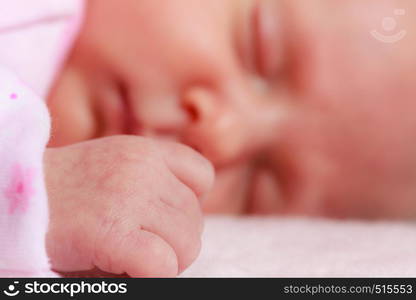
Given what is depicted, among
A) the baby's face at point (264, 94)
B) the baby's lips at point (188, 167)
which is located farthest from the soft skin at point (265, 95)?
the baby's lips at point (188, 167)

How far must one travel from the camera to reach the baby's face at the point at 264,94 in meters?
0.72

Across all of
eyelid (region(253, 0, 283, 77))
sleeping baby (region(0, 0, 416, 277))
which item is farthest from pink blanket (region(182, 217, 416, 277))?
eyelid (region(253, 0, 283, 77))

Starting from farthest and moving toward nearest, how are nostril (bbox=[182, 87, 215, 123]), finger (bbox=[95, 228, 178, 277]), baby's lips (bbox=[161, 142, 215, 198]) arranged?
nostril (bbox=[182, 87, 215, 123]) < baby's lips (bbox=[161, 142, 215, 198]) < finger (bbox=[95, 228, 178, 277])

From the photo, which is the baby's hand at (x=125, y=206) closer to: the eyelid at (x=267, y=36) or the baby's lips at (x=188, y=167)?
the baby's lips at (x=188, y=167)

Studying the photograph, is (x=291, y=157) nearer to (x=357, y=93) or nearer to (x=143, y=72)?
(x=357, y=93)

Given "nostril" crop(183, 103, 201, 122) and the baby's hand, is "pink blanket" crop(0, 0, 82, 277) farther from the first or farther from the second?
"nostril" crop(183, 103, 201, 122)

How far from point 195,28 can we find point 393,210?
0.37 meters

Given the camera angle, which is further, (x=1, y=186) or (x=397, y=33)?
(x=397, y=33)

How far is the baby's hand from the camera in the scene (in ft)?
1.45

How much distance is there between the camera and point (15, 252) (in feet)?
1.48

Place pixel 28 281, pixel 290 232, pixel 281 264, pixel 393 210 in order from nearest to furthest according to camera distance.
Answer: pixel 28 281 → pixel 281 264 → pixel 290 232 → pixel 393 210

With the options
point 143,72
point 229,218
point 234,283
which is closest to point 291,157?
point 229,218

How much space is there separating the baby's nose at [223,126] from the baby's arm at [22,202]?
0.90 feet

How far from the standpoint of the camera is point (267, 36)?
764mm
